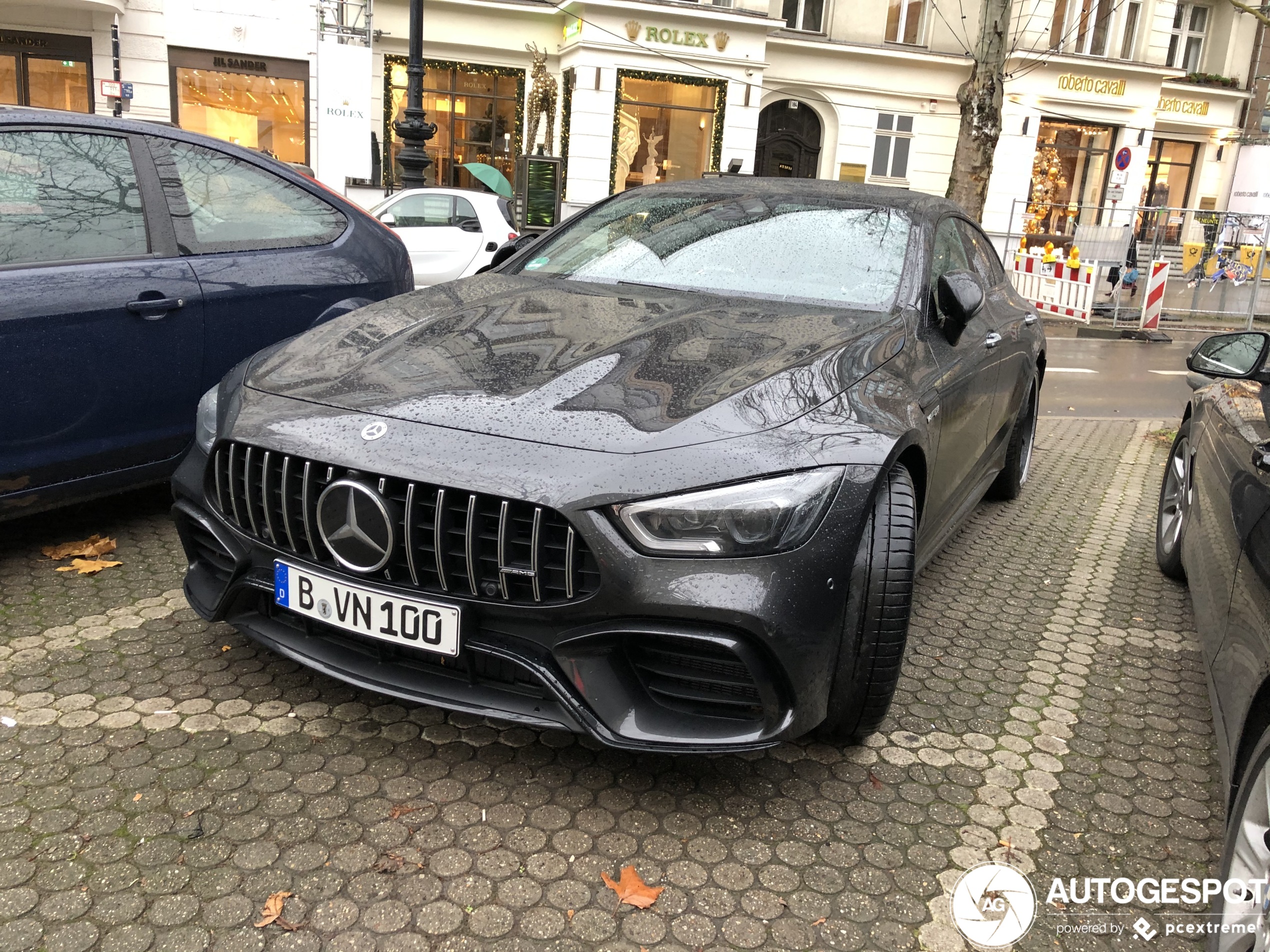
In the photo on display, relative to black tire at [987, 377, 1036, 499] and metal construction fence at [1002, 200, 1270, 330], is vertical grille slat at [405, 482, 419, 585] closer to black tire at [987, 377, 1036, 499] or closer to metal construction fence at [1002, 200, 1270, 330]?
black tire at [987, 377, 1036, 499]

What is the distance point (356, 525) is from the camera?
2338 millimetres

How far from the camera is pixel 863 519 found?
7.76 feet

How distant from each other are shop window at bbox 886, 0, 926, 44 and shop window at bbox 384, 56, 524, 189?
355 inches

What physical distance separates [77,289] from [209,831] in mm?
2071

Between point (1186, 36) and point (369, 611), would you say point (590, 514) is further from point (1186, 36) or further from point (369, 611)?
point (1186, 36)

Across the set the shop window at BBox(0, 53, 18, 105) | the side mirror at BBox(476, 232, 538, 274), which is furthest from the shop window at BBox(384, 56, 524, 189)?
the side mirror at BBox(476, 232, 538, 274)

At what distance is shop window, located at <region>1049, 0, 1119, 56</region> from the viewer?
81.4 ft

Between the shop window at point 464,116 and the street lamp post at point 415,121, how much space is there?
8.72 m

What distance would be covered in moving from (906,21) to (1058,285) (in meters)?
11.8

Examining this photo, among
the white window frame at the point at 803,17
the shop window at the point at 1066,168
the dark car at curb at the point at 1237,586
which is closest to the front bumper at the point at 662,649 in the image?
the dark car at curb at the point at 1237,586

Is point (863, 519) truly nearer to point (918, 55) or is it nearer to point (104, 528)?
point (104, 528)

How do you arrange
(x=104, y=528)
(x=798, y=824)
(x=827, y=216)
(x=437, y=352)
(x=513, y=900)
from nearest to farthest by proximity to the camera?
(x=513, y=900) → (x=798, y=824) → (x=437, y=352) → (x=827, y=216) → (x=104, y=528)

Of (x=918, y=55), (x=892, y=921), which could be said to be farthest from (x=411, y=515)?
(x=918, y=55)

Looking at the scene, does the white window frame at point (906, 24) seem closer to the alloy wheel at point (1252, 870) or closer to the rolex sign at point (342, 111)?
the rolex sign at point (342, 111)
